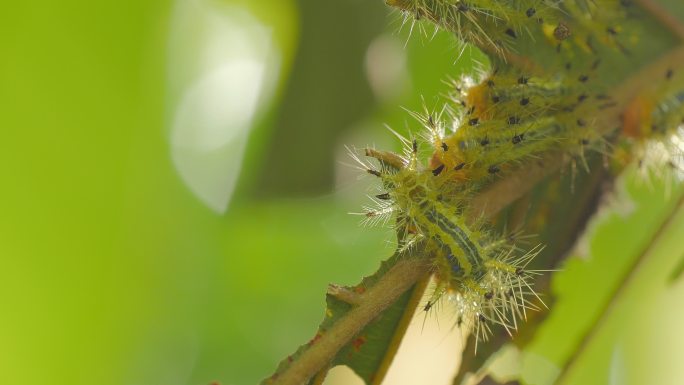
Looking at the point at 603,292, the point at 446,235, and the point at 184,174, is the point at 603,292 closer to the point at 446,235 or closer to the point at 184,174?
the point at 446,235

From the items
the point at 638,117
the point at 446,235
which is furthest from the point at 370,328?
the point at 638,117

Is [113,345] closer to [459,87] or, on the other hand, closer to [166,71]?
[166,71]

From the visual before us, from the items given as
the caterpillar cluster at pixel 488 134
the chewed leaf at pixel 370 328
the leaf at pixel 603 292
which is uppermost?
the caterpillar cluster at pixel 488 134

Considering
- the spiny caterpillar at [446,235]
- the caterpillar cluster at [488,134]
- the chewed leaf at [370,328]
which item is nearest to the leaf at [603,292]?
the caterpillar cluster at [488,134]

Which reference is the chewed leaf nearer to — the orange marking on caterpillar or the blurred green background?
the blurred green background

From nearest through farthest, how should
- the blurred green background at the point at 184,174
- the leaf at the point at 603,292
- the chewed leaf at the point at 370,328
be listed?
the chewed leaf at the point at 370,328 < the leaf at the point at 603,292 < the blurred green background at the point at 184,174

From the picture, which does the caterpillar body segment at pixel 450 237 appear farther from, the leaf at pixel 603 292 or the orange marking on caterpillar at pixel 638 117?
the orange marking on caterpillar at pixel 638 117

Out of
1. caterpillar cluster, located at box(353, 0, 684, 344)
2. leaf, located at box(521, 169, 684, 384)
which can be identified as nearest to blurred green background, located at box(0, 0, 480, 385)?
caterpillar cluster, located at box(353, 0, 684, 344)

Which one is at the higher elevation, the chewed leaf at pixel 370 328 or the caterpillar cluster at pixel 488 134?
the caterpillar cluster at pixel 488 134
